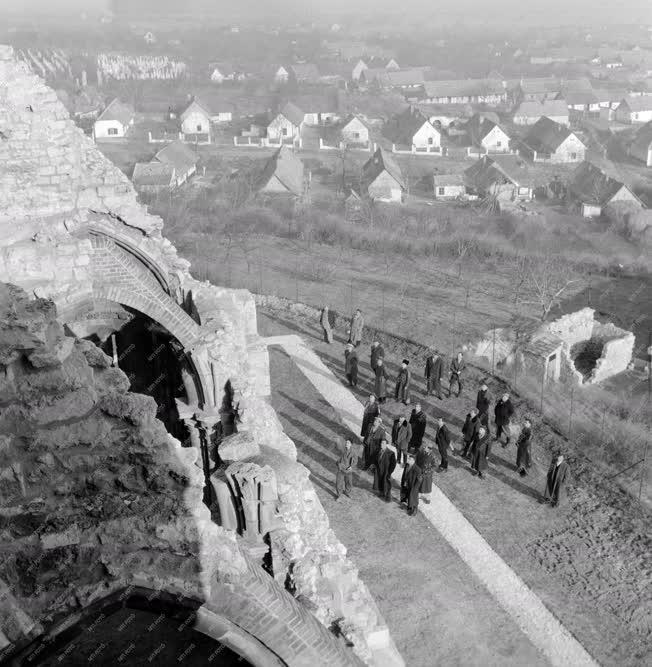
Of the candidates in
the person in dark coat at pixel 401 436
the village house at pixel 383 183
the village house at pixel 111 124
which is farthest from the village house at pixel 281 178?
the person in dark coat at pixel 401 436

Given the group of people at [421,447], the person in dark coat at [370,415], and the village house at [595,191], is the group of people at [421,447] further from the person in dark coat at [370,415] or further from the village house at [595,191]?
the village house at [595,191]

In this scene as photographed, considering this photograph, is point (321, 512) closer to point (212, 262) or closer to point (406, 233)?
point (212, 262)

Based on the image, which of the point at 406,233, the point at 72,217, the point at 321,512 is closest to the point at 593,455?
the point at 321,512

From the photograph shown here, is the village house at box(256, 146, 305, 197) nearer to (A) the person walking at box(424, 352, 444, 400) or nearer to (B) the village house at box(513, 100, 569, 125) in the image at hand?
(A) the person walking at box(424, 352, 444, 400)

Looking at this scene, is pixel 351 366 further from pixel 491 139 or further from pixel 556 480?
pixel 491 139

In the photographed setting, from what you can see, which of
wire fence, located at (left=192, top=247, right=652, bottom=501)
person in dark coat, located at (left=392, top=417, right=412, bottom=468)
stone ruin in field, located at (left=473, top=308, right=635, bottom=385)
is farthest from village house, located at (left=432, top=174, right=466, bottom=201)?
person in dark coat, located at (left=392, top=417, right=412, bottom=468)
